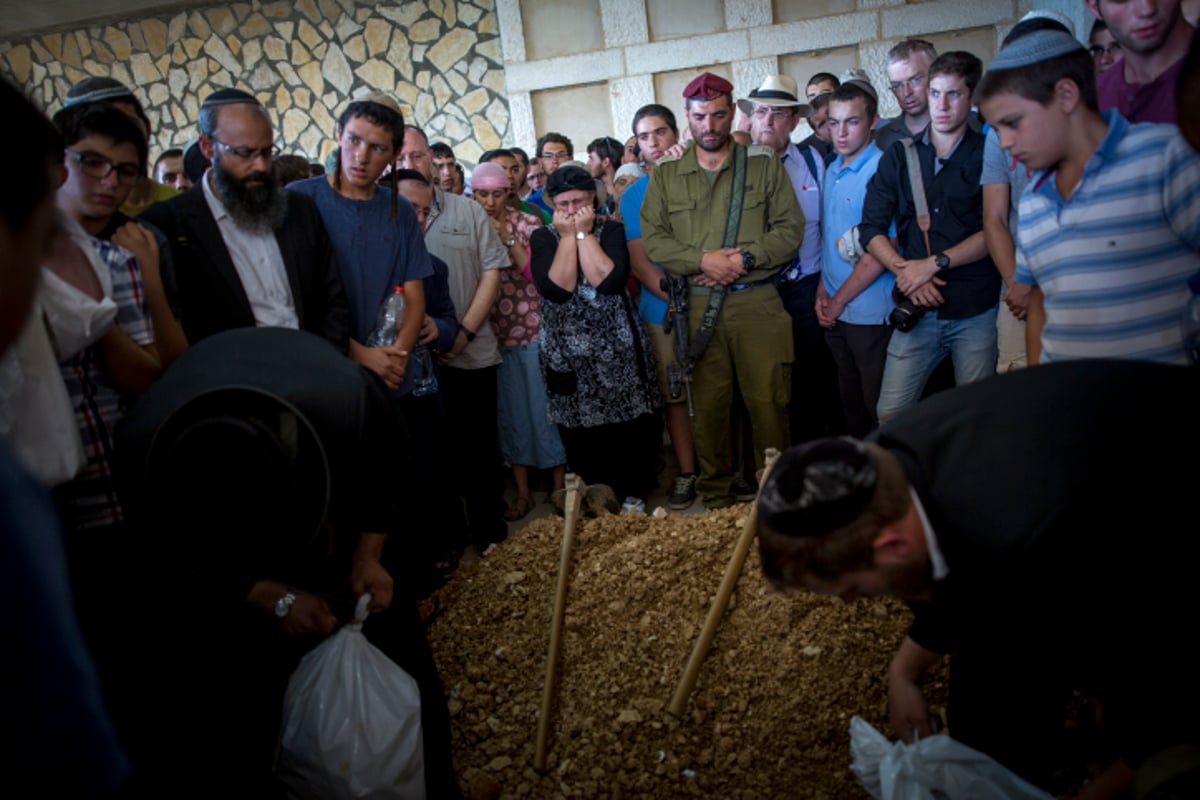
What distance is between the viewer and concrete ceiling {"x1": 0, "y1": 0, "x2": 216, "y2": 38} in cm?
994

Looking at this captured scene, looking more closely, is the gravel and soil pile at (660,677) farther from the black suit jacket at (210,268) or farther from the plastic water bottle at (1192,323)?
the black suit jacket at (210,268)

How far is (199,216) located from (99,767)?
2306 millimetres

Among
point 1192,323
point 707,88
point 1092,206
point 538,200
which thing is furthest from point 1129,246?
point 538,200

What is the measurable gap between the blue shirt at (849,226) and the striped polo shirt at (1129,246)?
1548 millimetres

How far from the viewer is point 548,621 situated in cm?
286

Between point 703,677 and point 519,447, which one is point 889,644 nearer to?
point 703,677

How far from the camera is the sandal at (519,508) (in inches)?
174

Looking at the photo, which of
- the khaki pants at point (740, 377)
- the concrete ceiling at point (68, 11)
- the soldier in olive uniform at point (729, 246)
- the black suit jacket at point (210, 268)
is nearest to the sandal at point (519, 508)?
the khaki pants at point (740, 377)

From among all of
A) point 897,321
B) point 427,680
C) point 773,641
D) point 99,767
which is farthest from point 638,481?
point 99,767

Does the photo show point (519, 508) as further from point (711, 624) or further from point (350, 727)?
point (350, 727)

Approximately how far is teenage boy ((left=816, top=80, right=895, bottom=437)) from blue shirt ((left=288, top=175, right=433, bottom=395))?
1.97 metres

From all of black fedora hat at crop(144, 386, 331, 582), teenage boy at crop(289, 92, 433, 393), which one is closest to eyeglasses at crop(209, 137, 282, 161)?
teenage boy at crop(289, 92, 433, 393)

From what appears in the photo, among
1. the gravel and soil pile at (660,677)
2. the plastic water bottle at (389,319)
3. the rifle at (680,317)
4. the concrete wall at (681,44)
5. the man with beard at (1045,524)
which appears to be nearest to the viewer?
the man with beard at (1045,524)

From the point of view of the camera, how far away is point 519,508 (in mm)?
4441
